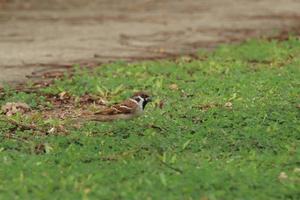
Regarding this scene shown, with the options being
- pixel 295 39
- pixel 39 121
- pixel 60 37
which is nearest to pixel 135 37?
pixel 60 37

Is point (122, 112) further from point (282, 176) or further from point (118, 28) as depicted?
point (118, 28)

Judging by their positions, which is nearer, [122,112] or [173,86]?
[122,112]

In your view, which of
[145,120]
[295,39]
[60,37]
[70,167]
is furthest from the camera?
[60,37]

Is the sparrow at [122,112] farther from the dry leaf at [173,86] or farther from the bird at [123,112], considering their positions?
the dry leaf at [173,86]

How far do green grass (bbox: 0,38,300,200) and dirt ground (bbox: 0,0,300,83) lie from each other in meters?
2.08

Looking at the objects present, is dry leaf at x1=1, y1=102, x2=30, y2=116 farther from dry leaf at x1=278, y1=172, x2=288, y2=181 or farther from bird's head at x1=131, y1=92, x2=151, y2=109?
dry leaf at x1=278, y1=172, x2=288, y2=181

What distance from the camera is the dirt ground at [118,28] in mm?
13734

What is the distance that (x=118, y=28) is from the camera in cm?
1717

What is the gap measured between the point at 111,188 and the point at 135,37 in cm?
953

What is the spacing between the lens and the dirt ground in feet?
45.1

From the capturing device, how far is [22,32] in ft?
54.0

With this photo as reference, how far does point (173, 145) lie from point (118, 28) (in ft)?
31.0

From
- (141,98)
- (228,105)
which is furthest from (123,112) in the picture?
(228,105)

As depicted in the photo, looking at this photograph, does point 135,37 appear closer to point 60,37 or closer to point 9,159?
point 60,37
